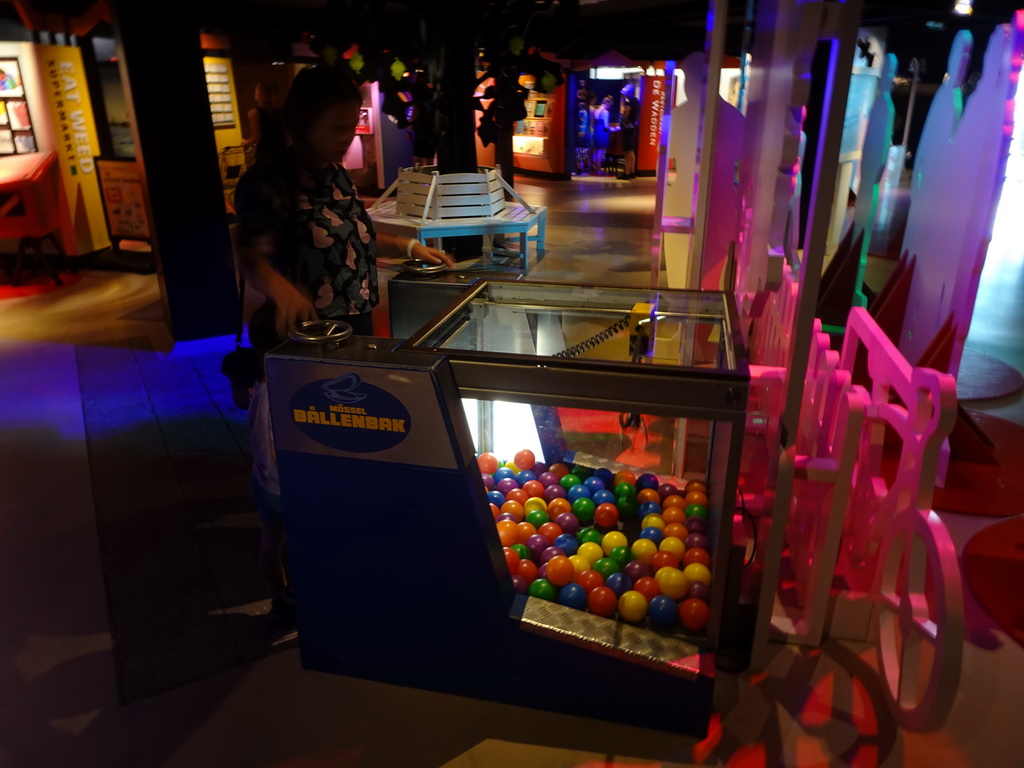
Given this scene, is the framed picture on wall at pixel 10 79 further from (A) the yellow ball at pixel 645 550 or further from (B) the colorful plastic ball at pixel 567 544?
(A) the yellow ball at pixel 645 550

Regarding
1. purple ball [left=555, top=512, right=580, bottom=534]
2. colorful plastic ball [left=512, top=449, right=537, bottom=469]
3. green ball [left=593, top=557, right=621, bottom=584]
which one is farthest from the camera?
colorful plastic ball [left=512, top=449, right=537, bottom=469]

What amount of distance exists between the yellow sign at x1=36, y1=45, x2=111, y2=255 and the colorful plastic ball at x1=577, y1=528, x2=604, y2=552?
6680 millimetres

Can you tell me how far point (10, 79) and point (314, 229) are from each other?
6449mm

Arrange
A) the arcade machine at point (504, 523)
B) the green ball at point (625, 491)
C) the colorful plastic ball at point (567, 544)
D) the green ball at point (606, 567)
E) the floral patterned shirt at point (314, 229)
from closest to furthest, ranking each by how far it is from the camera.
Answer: the arcade machine at point (504, 523), the floral patterned shirt at point (314, 229), the green ball at point (606, 567), the colorful plastic ball at point (567, 544), the green ball at point (625, 491)

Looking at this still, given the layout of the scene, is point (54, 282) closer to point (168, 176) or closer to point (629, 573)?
point (168, 176)

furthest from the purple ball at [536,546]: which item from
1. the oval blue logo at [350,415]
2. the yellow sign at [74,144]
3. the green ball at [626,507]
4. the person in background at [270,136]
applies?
the yellow sign at [74,144]

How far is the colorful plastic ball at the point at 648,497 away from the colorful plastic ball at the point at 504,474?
448 mm

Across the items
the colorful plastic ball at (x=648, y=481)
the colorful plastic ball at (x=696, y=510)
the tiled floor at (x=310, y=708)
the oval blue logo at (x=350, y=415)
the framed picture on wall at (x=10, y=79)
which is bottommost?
the tiled floor at (x=310, y=708)

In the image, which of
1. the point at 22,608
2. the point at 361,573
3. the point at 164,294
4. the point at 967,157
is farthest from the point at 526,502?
the point at 164,294

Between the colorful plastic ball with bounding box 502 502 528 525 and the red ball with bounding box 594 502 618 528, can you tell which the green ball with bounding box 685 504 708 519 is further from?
the colorful plastic ball with bounding box 502 502 528 525

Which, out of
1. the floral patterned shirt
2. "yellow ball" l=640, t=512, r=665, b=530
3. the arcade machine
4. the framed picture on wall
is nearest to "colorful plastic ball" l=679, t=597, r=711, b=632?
the arcade machine

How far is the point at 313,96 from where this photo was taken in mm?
1866

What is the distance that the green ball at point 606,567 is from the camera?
2.12 m

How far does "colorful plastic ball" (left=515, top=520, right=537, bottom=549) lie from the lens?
7.48 feet
